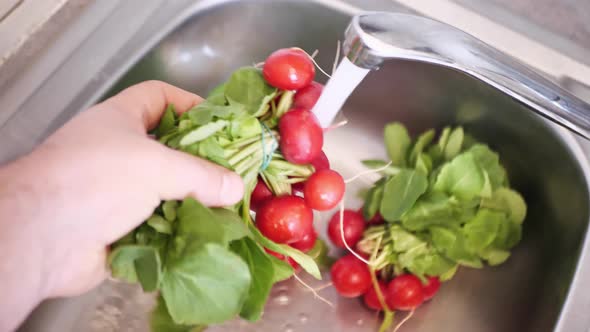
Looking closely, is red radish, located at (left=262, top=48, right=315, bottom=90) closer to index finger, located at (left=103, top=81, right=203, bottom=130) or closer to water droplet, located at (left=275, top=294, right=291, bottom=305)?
index finger, located at (left=103, top=81, right=203, bottom=130)

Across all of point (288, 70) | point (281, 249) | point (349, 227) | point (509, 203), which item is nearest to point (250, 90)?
point (288, 70)

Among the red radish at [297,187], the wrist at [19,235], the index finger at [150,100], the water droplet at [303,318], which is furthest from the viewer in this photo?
the water droplet at [303,318]

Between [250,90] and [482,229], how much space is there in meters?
0.33

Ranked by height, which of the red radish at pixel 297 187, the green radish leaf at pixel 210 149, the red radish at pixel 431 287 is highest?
the green radish leaf at pixel 210 149

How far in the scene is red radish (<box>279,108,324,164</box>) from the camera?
1.58ft

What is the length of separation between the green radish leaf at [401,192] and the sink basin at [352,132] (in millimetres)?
122

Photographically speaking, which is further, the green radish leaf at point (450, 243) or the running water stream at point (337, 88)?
the green radish leaf at point (450, 243)

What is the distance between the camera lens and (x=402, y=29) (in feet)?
1.40

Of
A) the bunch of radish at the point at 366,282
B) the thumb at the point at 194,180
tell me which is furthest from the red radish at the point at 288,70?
the bunch of radish at the point at 366,282

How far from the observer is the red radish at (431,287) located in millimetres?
649

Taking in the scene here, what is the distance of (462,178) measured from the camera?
61 cm

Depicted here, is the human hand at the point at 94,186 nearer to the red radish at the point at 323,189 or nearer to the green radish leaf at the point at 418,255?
the red radish at the point at 323,189

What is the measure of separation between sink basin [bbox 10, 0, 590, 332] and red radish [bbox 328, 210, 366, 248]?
49mm

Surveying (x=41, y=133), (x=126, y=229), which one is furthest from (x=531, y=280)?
(x=41, y=133)
